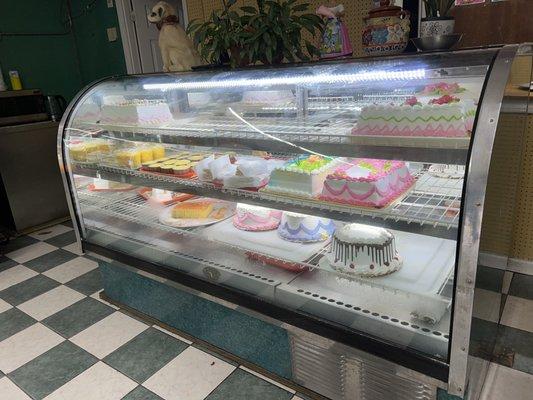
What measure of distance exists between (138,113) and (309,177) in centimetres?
122

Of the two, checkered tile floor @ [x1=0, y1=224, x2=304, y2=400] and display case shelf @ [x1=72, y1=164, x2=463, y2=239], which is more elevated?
display case shelf @ [x1=72, y1=164, x2=463, y2=239]

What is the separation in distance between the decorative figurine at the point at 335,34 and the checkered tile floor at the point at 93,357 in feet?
5.25

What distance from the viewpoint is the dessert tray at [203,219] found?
2.30m

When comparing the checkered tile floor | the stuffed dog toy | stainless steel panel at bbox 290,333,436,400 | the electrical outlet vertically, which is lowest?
the checkered tile floor

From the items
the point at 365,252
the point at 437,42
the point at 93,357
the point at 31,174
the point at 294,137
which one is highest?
the point at 437,42

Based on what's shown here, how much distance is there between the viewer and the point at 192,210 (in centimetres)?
237

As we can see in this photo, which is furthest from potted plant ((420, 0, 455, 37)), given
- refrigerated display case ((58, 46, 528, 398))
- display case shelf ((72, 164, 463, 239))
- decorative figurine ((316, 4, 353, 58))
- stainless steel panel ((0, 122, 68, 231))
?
stainless steel panel ((0, 122, 68, 231))

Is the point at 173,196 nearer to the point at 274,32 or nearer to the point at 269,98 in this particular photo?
the point at 269,98

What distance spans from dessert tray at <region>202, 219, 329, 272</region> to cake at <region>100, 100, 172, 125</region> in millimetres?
754

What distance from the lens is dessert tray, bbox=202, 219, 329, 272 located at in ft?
6.09

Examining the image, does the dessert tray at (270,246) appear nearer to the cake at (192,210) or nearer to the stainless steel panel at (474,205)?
the cake at (192,210)

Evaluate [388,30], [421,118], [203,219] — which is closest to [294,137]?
[421,118]

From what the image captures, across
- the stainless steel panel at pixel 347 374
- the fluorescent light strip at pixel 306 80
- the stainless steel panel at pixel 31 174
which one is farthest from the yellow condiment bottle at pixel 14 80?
the stainless steel panel at pixel 347 374

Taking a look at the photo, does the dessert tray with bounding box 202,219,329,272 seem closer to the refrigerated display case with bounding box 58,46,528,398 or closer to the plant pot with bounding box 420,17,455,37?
the refrigerated display case with bounding box 58,46,528,398
